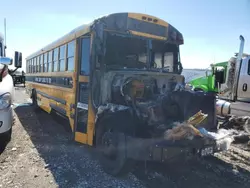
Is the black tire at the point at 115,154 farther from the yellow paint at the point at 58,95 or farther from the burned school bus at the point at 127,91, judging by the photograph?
the yellow paint at the point at 58,95

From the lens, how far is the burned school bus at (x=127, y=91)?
3.30 m

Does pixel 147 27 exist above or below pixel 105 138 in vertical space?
above

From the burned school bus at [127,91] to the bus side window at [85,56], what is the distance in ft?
0.06

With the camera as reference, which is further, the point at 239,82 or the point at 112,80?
the point at 239,82

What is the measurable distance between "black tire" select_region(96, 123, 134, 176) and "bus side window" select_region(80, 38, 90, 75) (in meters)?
1.08

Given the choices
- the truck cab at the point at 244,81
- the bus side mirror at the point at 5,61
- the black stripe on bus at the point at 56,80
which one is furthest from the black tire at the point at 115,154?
the truck cab at the point at 244,81

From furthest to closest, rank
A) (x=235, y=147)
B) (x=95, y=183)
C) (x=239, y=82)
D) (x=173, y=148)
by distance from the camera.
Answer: (x=239, y=82) < (x=235, y=147) < (x=95, y=183) < (x=173, y=148)

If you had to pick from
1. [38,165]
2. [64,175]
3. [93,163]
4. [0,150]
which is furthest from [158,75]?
[0,150]

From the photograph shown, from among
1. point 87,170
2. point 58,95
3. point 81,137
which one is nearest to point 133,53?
point 81,137

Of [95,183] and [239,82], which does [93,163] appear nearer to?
[95,183]

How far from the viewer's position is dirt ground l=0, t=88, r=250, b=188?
10.9 feet

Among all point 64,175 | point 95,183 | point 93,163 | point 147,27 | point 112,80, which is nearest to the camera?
point 95,183

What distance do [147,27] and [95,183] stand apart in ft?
9.46

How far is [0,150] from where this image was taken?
14.3 ft
